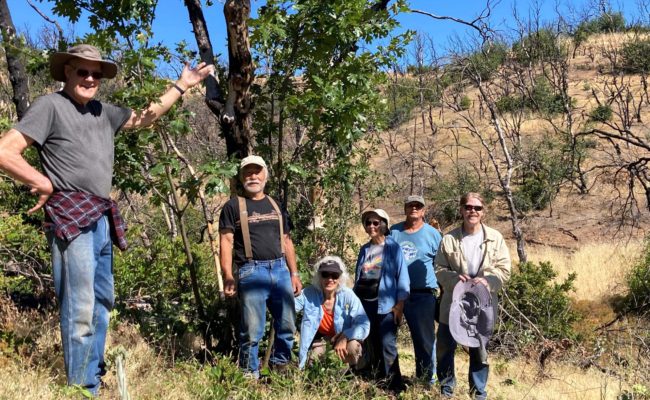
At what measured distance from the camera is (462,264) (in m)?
4.30

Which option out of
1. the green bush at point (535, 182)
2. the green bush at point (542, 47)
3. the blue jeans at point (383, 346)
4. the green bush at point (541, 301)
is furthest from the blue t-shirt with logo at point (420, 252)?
the green bush at point (542, 47)

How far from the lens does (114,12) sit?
4266 millimetres

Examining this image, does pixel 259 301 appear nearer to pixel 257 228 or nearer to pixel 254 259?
pixel 254 259

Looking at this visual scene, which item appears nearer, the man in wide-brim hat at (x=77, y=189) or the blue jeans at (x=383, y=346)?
the man in wide-brim hat at (x=77, y=189)

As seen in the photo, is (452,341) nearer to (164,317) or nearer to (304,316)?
(304,316)

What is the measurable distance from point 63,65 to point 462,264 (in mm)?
2904

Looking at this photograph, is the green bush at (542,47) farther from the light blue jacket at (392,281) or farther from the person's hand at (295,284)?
the person's hand at (295,284)

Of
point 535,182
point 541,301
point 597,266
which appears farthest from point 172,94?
point 535,182

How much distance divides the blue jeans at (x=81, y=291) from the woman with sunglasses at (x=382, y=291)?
81.3 inches

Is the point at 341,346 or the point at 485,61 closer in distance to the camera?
the point at 341,346

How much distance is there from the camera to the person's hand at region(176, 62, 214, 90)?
11.9 ft

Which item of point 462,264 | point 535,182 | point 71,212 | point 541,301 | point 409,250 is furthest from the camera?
point 535,182

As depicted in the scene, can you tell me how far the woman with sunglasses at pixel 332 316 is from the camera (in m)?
4.38

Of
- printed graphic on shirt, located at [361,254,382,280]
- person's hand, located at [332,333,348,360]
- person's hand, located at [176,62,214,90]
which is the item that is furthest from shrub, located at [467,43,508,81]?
person's hand, located at [176,62,214,90]
